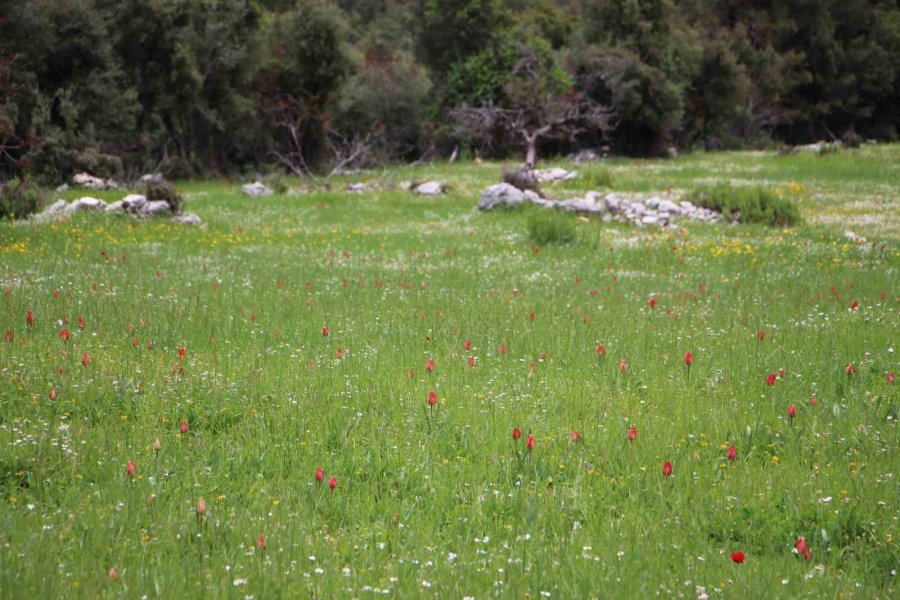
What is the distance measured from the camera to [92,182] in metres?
30.7

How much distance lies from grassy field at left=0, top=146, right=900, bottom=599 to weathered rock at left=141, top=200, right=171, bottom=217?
883cm

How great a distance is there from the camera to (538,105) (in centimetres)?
4366

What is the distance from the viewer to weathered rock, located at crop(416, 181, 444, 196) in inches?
1112

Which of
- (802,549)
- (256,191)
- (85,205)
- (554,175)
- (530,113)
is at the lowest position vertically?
(802,549)

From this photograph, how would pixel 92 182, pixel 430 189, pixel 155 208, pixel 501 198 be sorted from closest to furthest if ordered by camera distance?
pixel 155 208 → pixel 501 198 → pixel 430 189 → pixel 92 182

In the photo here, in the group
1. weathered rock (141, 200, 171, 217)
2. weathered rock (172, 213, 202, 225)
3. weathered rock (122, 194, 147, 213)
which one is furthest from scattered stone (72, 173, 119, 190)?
weathered rock (172, 213, 202, 225)

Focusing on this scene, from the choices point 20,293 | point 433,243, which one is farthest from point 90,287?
point 433,243

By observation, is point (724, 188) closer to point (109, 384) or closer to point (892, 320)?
point (892, 320)

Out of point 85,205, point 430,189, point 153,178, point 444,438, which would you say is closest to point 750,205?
point 430,189

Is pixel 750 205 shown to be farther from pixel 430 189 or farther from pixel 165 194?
pixel 165 194

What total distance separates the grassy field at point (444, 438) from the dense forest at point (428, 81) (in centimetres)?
2246

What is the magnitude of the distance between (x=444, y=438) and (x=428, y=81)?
4482 cm

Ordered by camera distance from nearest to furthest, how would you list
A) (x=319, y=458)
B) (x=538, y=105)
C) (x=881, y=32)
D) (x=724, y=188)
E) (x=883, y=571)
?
(x=883, y=571) → (x=319, y=458) → (x=724, y=188) → (x=538, y=105) → (x=881, y=32)

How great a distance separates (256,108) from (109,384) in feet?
131
